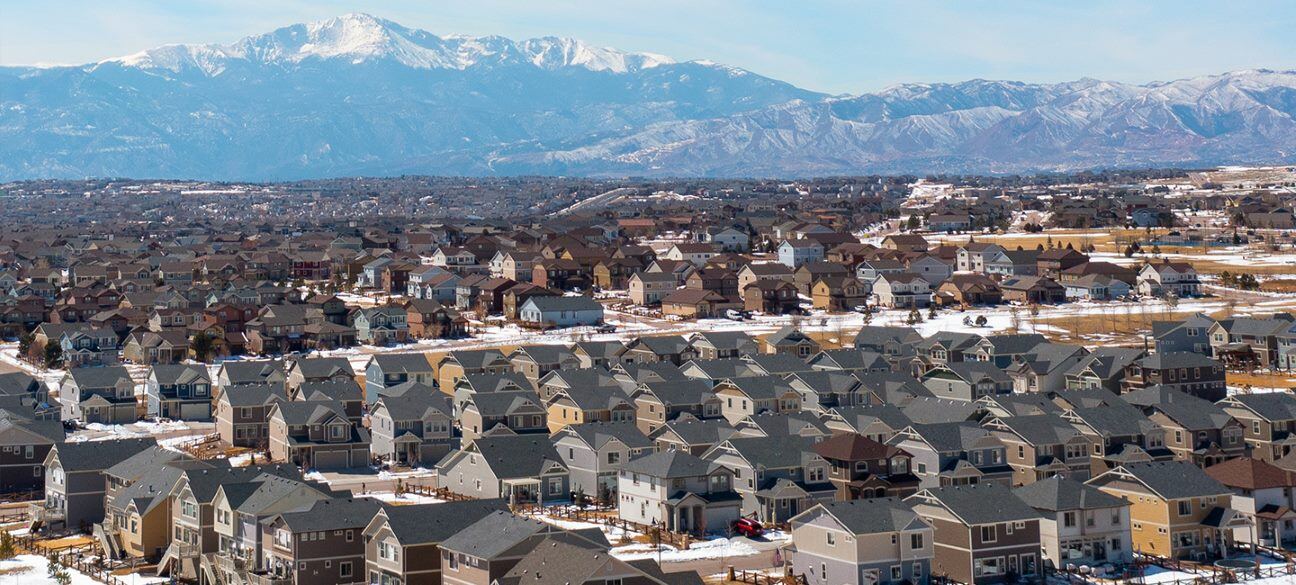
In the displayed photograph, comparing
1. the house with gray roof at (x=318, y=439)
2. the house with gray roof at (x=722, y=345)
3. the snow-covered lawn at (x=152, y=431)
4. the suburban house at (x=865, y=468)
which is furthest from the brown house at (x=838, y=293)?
the suburban house at (x=865, y=468)

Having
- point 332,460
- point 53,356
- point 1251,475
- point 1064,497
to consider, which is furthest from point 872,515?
point 53,356

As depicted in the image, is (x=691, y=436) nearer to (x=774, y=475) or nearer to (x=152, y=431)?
(x=774, y=475)

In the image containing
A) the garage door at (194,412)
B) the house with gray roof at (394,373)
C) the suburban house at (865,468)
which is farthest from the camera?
the house with gray roof at (394,373)

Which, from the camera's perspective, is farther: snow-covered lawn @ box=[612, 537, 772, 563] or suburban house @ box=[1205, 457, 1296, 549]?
suburban house @ box=[1205, 457, 1296, 549]

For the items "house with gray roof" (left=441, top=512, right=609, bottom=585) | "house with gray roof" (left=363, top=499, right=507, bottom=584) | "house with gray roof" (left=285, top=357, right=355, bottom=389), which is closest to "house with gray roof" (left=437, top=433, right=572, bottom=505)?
"house with gray roof" (left=363, top=499, right=507, bottom=584)

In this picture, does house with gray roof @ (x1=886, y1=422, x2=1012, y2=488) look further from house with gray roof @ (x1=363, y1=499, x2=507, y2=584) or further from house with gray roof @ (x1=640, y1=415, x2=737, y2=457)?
house with gray roof @ (x1=363, y1=499, x2=507, y2=584)

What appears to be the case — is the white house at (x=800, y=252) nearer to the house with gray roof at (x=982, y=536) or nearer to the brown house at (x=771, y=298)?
the brown house at (x=771, y=298)

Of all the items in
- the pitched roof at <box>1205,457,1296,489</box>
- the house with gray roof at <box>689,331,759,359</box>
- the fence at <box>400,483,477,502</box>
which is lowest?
the fence at <box>400,483,477,502</box>
